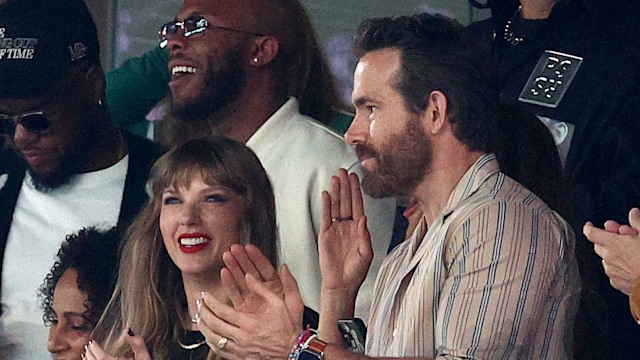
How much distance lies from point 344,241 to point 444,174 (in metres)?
0.24

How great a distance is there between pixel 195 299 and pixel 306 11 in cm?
58

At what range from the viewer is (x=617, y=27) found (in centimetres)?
243

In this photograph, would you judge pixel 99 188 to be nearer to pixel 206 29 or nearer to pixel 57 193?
pixel 57 193

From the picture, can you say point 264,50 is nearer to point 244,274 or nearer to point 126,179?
point 126,179

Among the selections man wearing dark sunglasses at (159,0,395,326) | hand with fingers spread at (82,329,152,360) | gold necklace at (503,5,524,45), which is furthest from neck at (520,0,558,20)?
hand with fingers spread at (82,329,152,360)

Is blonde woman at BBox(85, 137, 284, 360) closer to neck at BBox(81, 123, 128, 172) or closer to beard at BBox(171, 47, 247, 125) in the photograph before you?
beard at BBox(171, 47, 247, 125)

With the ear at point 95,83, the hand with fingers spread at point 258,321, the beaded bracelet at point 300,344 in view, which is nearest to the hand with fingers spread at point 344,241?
the hand with fingers spread at point 258,321

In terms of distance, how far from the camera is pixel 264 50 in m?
2.59

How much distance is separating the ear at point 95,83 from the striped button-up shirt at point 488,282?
97 cm

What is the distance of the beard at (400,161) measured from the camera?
2.07m

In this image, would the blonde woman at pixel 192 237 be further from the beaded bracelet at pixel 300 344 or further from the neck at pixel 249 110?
the beaded bracelet at pixel 300 344

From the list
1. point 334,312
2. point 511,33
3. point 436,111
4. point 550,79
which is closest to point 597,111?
point 550,79

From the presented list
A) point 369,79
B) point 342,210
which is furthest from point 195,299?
point 369,79

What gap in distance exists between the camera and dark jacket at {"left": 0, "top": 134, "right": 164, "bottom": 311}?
2.68m
